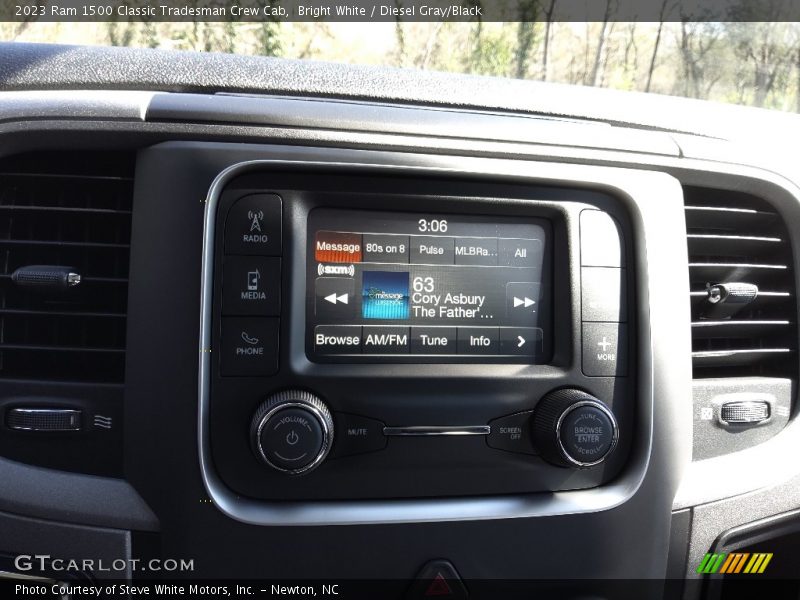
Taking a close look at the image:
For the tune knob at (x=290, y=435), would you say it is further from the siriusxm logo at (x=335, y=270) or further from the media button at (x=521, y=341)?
the media button at (x=521, y=341)

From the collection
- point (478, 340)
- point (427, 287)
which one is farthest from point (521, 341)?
point (427, 287)

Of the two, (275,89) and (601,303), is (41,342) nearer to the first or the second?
(275,89)

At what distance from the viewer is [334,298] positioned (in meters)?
1.09

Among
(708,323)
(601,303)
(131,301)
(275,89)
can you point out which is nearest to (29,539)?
(131,301)

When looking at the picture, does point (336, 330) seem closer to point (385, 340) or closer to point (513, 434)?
point (385, 340)

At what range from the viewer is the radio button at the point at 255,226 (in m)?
1.06

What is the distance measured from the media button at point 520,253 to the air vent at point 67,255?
0.64 m

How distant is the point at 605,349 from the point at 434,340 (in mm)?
320

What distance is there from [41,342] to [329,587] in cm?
65


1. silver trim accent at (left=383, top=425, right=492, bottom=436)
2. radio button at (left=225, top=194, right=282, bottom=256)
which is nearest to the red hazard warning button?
silver trim accent at (left=383, top=425, right=492, bottom=436)

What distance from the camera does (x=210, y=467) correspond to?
1.07m

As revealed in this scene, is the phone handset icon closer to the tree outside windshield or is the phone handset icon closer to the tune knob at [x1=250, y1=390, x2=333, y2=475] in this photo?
the tune knob at [x1=250, y1=390, x2=333, y2=475]

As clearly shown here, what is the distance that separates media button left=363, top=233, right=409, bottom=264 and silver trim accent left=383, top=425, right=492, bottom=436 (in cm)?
28

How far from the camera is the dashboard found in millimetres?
1046
